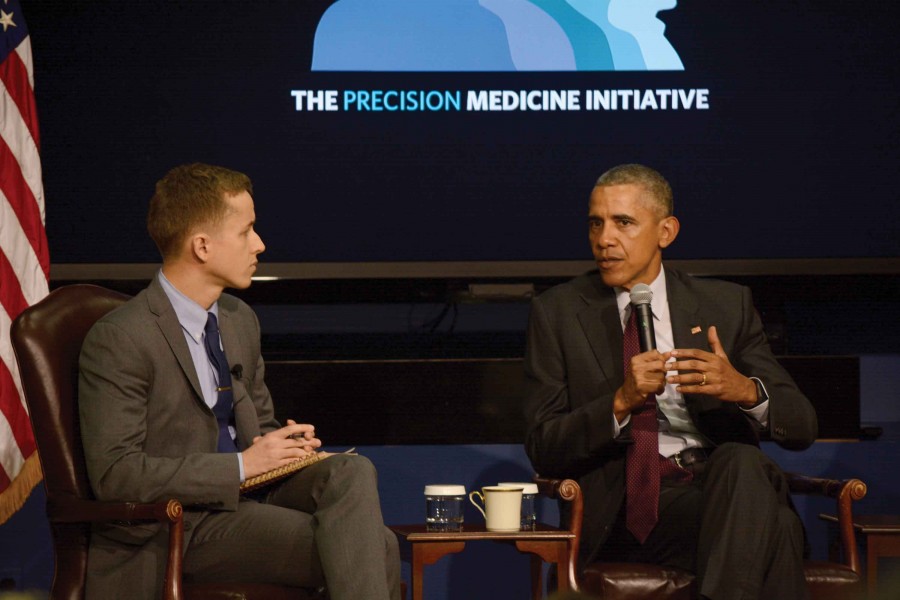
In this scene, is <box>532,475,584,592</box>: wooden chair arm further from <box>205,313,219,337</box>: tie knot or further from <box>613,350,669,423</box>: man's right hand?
<box>205,313,219,337</box>: tie knot

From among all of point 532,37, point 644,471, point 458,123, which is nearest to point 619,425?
point 644,471

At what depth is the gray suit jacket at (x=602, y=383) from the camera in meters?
3.40

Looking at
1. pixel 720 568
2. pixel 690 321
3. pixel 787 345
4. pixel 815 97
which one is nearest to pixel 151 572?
pixel 720 568

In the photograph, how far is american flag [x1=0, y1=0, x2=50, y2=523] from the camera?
13.6ft

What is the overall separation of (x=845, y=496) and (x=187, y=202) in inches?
78.2

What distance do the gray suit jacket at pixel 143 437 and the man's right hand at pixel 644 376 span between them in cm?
A: 109

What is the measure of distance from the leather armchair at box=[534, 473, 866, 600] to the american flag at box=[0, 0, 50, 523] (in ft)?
6.45

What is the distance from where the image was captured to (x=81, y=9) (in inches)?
183

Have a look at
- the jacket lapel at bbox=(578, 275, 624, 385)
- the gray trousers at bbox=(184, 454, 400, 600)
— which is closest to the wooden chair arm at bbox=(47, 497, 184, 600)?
the gray trousers at bbox=(184, 454, 400, 600)

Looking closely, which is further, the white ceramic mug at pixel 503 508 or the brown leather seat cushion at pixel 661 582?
the white ceramic mug at pixel 503 508

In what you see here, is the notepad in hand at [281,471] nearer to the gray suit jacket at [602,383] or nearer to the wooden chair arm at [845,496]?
the gray suit jacket at [602,383]

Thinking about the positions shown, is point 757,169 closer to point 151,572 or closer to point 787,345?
point 787,345

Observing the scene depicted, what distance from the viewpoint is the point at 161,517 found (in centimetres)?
274

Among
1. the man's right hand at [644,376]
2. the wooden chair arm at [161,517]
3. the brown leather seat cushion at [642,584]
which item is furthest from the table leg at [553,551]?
the wooden chair arm at [161,517]
